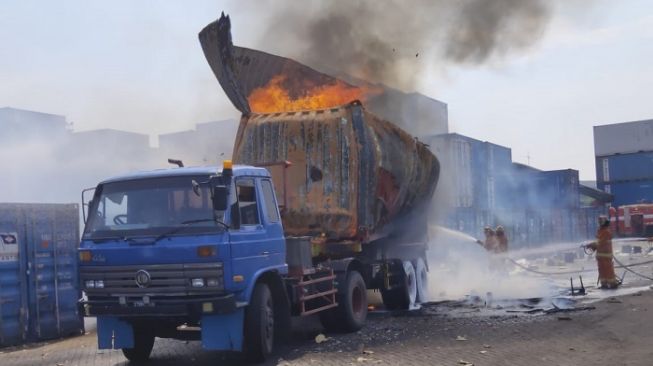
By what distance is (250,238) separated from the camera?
7.75m

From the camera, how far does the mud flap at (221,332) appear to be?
7461 mm

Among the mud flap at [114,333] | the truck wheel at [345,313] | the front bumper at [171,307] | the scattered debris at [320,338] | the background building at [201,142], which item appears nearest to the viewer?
the front bumper at [171,307]

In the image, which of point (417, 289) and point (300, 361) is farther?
point (417, 289)

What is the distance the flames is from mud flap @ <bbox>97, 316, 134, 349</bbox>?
4.73 m

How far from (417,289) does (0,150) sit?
1348 cm

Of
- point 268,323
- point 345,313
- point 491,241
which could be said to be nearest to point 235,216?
point 268,323

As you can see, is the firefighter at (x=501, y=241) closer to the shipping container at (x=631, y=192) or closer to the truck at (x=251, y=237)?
the truck at (x=251, y=237)

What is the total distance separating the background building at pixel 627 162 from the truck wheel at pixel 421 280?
34.1 meters

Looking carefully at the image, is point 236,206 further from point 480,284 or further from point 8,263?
point 480,284

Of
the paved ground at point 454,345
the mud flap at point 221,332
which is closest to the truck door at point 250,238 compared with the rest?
the mud flap at point 221,332

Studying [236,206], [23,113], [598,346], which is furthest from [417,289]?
[23,113]

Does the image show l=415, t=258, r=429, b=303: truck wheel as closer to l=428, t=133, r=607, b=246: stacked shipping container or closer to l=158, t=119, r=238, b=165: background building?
l=428, t=133, r=607, b=246: stacked shipping container

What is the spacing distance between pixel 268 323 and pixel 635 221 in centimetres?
3710

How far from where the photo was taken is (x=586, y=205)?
44406mm
